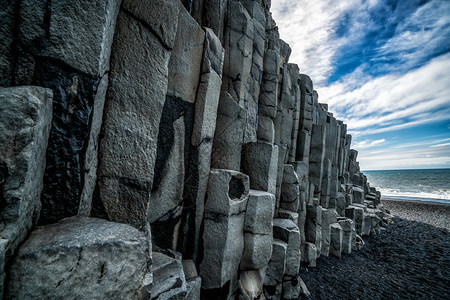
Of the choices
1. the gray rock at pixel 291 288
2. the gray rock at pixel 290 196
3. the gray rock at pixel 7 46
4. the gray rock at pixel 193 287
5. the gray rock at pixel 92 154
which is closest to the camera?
the gray rock at pixel 7 46

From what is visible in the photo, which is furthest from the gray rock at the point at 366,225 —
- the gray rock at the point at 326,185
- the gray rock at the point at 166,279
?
the gray rock at the point at 166,279

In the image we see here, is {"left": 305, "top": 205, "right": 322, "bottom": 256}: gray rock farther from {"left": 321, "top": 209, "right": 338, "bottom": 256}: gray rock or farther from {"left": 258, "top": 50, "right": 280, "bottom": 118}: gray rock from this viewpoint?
{"left": 258, "top": 50, "right": 280, "bottom": 118}: gray rock

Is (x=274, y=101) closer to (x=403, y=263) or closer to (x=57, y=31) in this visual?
(x=57, y=31)

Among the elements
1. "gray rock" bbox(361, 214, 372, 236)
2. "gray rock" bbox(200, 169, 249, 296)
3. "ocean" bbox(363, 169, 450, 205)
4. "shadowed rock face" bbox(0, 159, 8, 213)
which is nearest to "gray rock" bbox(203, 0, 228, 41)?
"gray rock" bbox(200, 169, 249, 296)

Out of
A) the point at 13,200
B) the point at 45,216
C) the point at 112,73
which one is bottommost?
the point at 45,216

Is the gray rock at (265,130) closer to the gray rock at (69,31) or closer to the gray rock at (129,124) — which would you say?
the gray rock at (129,124)

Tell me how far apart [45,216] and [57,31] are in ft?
3.86

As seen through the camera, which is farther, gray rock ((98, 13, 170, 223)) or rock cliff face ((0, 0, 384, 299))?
gray rock ((98, 13, 170, 223))

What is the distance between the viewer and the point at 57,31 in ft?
3.74

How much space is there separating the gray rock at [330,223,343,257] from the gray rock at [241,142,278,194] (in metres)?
4.01

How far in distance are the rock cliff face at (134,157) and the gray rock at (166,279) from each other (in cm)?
1

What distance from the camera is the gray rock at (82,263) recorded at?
89cm

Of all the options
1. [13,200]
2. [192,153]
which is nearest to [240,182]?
[192,153]

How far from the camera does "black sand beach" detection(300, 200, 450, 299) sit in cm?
412
